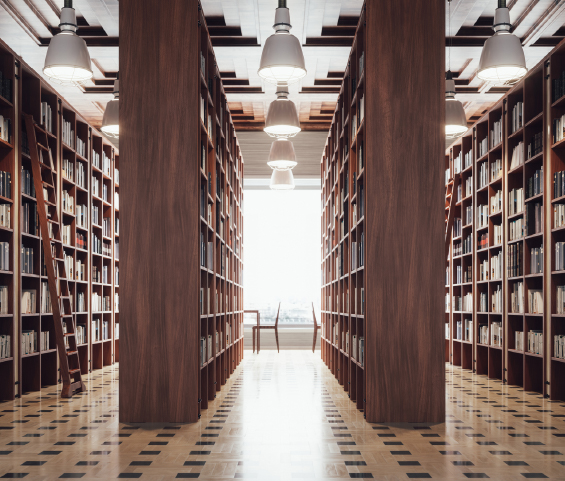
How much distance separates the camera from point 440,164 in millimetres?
4934

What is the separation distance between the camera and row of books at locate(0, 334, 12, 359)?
5897 millimetres

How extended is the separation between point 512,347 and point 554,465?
12.4 ft

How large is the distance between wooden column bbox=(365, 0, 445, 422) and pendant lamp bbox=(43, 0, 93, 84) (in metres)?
2.52

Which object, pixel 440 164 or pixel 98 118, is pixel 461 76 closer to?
pixel 440 164

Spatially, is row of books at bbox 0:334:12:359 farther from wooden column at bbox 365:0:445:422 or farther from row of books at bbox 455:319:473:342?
row of books at bbox 455:319:473:342

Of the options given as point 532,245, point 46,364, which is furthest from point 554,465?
point 46,364

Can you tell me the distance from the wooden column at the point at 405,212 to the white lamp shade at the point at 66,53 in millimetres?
2515

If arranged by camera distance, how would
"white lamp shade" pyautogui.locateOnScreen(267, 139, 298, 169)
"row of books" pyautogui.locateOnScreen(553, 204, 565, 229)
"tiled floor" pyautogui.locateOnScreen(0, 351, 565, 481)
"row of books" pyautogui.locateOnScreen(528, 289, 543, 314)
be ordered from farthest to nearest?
"white lamp shade" pyautogui.locateOnScreen(267, 139, 298, 169) < "row of books" pyautogui.locateOnScreen(528, 289, 543, 314) < "row of books" pyautogui.locateOnScreen(553, 204, 565, 229) < "tiled floor" pyautogui.locateOnScreen(0, 351, 565, 481)

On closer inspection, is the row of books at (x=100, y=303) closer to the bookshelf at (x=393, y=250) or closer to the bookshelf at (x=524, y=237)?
the bookshelf at (x=393, y=250)

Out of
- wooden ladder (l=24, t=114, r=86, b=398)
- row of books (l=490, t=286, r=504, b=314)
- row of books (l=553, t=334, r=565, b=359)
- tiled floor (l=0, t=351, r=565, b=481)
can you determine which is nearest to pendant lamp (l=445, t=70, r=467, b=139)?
row of books (l=490, t=286, r=504, b=314)

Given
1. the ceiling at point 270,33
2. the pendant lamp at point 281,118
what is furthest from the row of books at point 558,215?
the pendant lamp at point 281,118

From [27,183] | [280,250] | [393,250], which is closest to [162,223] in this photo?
[393,250]

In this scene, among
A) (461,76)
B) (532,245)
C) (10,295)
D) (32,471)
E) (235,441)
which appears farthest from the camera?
(461,76)

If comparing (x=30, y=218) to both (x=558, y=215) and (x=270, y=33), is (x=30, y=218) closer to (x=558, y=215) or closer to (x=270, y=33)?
(x=270, y=33)
